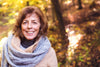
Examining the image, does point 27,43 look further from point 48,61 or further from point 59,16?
point 59,16

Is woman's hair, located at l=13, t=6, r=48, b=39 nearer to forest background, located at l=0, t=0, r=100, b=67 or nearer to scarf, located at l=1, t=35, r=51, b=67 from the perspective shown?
scarf, located at l=1, t=35, r=51, b=67

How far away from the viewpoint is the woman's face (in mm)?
1673

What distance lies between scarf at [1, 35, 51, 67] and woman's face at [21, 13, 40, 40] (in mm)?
132

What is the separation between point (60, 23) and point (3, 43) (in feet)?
9.43

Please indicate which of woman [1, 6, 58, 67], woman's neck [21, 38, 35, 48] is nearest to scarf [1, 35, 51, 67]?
woman [1, 6, 58, 67]

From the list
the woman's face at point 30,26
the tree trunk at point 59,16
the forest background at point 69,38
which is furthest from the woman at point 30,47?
the tree trunk at point 59,16

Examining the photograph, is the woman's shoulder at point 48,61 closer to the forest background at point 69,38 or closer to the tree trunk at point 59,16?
the forest background at point 69,38

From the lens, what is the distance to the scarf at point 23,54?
1.61 metres

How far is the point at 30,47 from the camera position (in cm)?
166

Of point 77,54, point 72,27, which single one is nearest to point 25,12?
point 77,54

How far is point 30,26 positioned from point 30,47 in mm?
286

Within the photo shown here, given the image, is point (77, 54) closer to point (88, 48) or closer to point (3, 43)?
point (88, 48)

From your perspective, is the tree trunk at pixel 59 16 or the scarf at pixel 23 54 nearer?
the scarf at pixel 23 54

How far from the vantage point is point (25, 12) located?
5.53 feet
